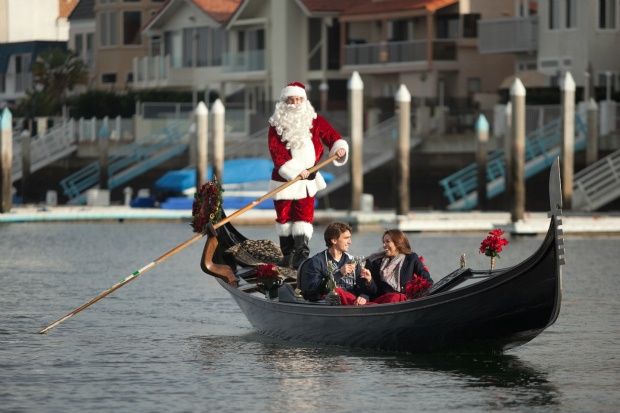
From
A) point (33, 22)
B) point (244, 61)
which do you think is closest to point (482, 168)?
point (244, 61)

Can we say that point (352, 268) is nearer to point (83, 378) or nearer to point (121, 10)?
point (83, 378)

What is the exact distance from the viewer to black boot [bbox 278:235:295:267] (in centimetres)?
2081

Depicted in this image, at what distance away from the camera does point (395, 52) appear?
210 feet

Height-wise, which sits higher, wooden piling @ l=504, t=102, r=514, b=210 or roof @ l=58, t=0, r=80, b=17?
roof @ l=58, t=0, r=80, b=17

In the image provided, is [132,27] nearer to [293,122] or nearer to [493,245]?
[293,122]

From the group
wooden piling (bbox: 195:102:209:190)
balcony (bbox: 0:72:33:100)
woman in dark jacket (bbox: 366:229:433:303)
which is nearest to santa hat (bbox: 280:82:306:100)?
woman in dark jacket (bbox: 366:229:433:303)

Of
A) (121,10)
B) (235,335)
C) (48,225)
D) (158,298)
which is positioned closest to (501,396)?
(235,335)

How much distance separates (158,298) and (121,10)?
5511 centimetres

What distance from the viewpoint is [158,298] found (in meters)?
26.0

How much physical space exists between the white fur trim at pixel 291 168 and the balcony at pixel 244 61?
4852 cm

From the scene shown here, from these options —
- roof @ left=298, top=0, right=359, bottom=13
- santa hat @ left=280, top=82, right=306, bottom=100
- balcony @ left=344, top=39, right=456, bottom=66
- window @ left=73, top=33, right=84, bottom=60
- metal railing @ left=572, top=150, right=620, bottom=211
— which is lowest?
metal railing @ left=572, top=150, right=620, bottom=211

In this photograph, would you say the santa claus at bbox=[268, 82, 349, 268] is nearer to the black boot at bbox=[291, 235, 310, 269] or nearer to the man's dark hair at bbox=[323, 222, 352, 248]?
the black boot at bbox=[291, 235, 310, 269]

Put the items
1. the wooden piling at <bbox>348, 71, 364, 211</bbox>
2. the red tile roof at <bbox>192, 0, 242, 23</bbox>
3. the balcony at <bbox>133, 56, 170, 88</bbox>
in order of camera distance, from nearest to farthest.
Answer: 1. the wooden piling at <bbox>348, 71, 364, 211</bbox>
2. the red tile roof at <bbox>192, 0, 242, 23</bbox>
3. the balcony at <bbox>133, 56, 170, 88</bbox>

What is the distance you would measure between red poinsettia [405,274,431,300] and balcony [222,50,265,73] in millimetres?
51419
